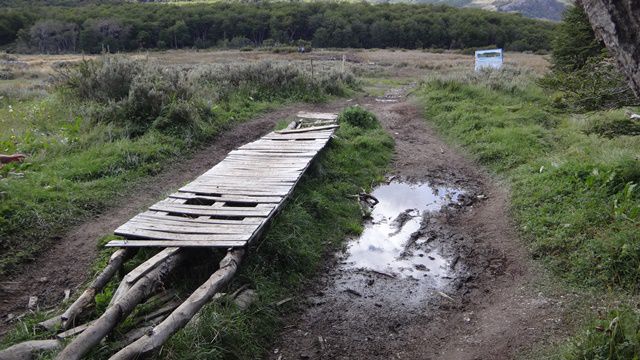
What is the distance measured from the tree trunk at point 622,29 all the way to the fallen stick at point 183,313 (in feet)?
13.1

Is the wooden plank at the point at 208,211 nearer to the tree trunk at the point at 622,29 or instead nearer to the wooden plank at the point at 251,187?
the wooden plank at the point at 251,187

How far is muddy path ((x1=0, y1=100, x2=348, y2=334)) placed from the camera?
5.33 meters

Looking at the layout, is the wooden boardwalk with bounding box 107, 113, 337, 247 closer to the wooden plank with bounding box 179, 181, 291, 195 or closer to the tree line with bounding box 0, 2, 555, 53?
the wooden plank with bounding box 179, 181, 291, 195

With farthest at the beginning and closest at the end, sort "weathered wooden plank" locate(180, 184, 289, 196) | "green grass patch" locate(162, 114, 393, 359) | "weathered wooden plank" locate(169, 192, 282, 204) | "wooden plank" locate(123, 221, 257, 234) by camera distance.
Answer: "weathered wooden plank" locate(180, 184, 289, 196), "weathered wooden plank" locate(169, 192, 282, 204), "wooden plank" locate(123, 221, 257, 234), "green grass patch" locate(162, 114, 393, 359)

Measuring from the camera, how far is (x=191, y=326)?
4.67 m

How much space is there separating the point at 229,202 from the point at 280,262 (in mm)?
1198

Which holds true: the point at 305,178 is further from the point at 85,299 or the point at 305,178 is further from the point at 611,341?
the point at 611,341

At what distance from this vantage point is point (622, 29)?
126 inches

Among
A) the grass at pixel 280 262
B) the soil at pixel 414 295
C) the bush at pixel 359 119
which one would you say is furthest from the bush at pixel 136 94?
the bush at pixel 359 119

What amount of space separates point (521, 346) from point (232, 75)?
46.5ft

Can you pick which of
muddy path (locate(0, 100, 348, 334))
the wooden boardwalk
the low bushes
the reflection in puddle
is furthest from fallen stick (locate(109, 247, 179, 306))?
the low bushes

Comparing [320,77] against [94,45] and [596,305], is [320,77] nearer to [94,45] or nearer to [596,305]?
[596,305]

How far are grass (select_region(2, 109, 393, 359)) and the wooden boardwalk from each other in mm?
330

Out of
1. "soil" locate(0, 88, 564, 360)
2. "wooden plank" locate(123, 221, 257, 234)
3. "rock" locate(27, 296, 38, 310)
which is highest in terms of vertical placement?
"wooden plank" locate(123, 221, 257, 234)
